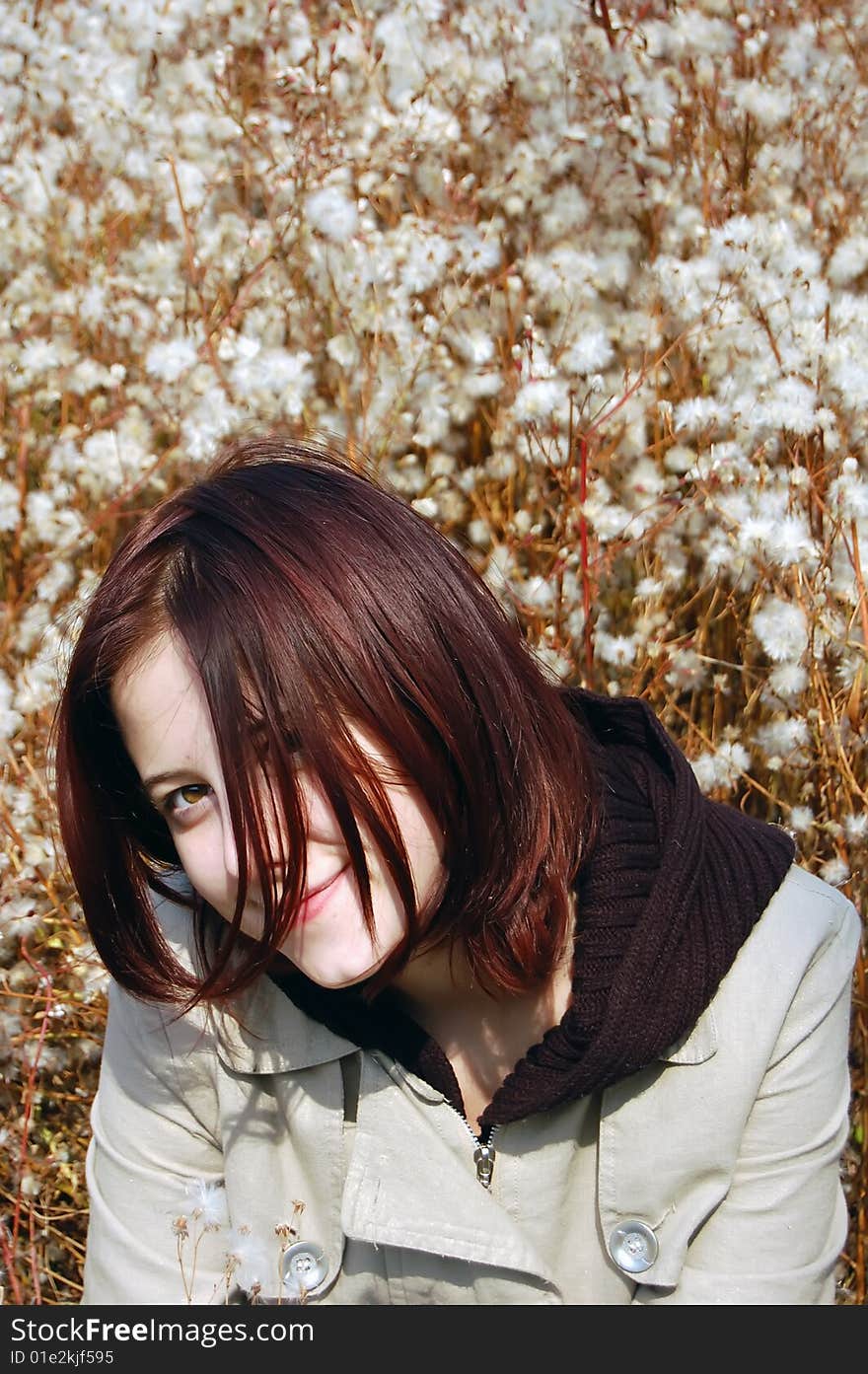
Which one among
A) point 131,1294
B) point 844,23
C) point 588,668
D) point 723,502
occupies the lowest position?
point 131,1294

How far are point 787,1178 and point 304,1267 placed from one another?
0.55 m

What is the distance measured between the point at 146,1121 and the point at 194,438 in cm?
127

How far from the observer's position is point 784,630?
6.31 ft

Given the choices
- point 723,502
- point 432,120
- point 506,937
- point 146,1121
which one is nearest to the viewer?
point 506,937

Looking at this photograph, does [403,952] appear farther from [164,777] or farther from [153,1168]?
[153,1168]

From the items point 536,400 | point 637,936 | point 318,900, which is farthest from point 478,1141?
point 536,400

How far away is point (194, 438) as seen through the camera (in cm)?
230

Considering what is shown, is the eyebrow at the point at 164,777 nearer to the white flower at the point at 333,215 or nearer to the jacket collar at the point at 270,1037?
the jacket collar at the point at 270,1037

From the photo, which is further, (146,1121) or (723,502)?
(723,502)

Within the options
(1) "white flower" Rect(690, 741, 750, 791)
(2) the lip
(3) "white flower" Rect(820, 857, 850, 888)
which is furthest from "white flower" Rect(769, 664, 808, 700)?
(2) the lip

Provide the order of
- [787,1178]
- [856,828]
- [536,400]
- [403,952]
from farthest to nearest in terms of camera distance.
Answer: [536,400] → [856,828] → [787,1178] → [403,952]

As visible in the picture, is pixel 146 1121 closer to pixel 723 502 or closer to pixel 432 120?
pixel 723 502

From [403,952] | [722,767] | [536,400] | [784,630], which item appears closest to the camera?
[403,952]

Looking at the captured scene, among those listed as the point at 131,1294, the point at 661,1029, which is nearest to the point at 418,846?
the point at 661,1029
